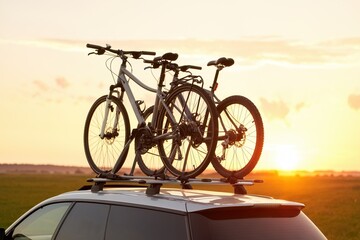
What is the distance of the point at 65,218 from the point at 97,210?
51cm

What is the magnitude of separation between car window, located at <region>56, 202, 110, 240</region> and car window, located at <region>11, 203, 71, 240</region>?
0.18m

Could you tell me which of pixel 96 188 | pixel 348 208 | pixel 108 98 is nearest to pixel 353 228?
pixel 348 208

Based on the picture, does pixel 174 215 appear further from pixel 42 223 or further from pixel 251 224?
pixel 42 223

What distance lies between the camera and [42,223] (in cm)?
796

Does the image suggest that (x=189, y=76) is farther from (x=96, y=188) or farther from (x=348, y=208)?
(x=348, y=208)

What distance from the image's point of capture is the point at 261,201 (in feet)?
21.6

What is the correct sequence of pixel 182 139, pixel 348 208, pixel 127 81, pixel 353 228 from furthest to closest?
pixel 348 208 < pixel 353 228 < pixel 127 81 < pixel 182 139

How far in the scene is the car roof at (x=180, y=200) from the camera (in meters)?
6.31

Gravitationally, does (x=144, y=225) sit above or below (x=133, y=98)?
below

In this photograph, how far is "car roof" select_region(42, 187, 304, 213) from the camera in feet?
20.7

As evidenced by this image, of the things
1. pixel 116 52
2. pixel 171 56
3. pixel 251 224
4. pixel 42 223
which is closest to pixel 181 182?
pixel 251 224

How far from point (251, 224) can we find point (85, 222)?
1.67 meters

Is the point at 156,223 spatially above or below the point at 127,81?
below

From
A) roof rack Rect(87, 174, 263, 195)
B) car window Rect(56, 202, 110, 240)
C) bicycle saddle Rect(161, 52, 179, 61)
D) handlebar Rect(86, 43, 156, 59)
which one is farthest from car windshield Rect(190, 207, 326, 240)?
handlebar Rect(86, 43, 156, 59)
